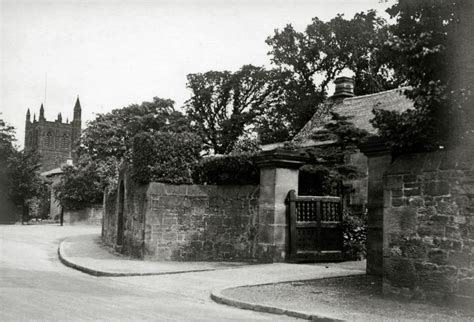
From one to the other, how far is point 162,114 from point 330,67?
1876cm

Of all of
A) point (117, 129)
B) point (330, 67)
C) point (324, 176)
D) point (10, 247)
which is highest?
point (330, 67)

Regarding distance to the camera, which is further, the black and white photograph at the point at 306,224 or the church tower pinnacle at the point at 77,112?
the church tower pinnacle at the point at 77,112

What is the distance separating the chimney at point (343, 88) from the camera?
32.3 metres

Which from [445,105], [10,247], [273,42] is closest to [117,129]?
[273,42]

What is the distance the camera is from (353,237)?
49.5ft

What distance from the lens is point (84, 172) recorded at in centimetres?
3984

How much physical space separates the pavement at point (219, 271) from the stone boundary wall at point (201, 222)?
64cm

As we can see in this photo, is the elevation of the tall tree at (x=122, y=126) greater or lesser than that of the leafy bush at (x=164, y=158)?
greater

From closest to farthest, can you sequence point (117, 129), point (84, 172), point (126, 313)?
point (126, 313) < point (84, 172) < point (117, 129)

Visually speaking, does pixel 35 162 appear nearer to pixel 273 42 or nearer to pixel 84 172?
pixel 84 172

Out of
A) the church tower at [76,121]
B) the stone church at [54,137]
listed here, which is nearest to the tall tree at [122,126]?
the stone church at [54,137]

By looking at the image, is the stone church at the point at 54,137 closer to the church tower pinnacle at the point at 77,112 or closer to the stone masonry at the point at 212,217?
the church tower pinnacle at the point at 77,112

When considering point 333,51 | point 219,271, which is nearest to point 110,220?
point 219,271

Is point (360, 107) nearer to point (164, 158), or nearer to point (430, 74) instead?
point (164, 158)
